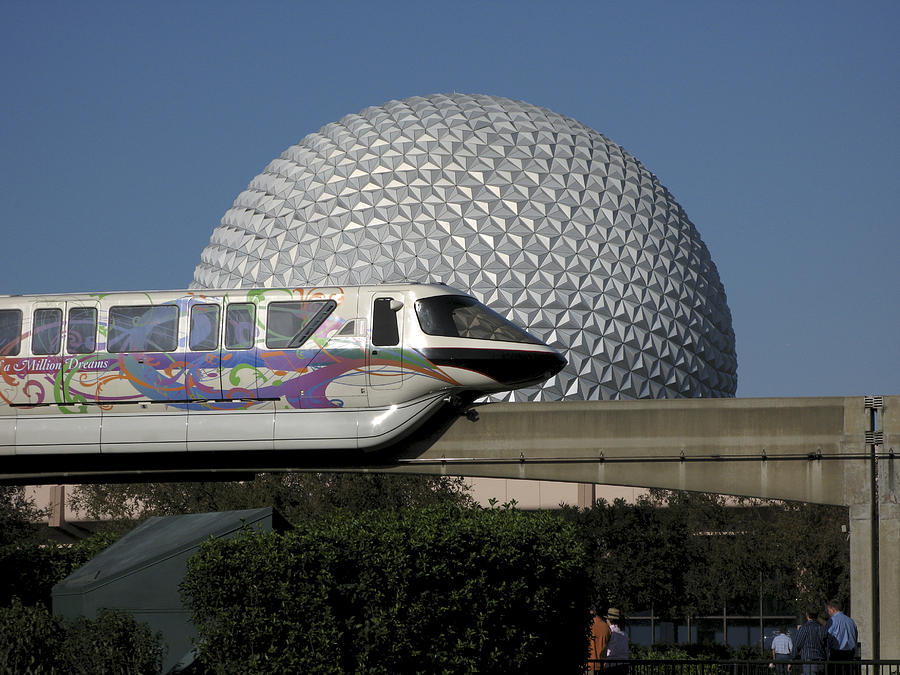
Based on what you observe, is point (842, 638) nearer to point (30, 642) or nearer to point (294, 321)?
point (294, 321)

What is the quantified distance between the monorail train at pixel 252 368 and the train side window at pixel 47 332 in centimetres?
2

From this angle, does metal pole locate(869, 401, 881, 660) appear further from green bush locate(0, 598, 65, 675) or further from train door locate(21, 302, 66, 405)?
train door locate(21, 302, 66, 405)

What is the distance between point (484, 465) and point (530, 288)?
25.2 meters

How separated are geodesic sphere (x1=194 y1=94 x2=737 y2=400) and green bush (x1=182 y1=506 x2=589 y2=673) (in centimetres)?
3033

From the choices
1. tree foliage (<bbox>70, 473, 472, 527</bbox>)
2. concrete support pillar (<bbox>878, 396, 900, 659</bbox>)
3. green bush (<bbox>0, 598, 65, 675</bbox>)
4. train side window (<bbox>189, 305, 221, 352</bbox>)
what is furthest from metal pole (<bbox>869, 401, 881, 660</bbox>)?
tree foliage (<bbox>70, 473, 472, 527</bbox>)

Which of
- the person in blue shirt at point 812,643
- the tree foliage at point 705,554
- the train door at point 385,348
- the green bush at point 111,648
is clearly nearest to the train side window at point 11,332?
the train door at point 385,348

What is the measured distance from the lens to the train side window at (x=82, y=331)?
22.3 m

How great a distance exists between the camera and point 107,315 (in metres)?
22.4

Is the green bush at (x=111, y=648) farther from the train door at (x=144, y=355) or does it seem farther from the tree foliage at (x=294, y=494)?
the tree foliage at (x=294, y=494)

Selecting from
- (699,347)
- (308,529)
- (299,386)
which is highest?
(699,347)

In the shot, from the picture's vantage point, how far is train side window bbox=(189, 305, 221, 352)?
21.9 meters

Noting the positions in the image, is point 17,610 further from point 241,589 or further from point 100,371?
point 100,371

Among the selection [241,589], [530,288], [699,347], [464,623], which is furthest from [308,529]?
[699,347]

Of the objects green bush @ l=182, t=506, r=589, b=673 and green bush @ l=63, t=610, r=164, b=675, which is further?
green bush @ l=63, t=610, r=164, b=675
